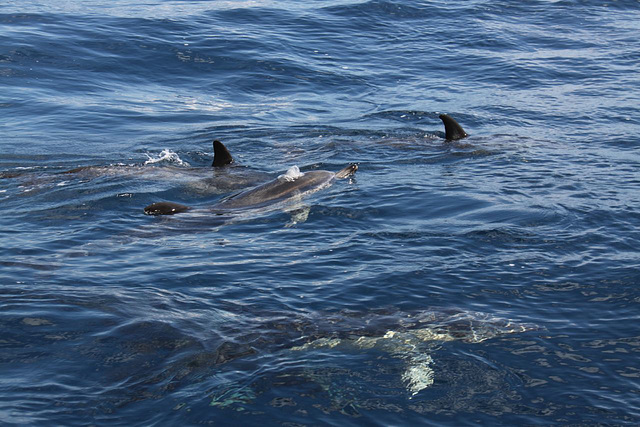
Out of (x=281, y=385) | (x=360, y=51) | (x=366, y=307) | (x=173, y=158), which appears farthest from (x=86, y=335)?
(x=360, y=51)

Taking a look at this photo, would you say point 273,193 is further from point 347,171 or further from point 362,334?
point 362,334

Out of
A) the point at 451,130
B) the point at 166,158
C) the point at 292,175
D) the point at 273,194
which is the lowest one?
the point at 166,158

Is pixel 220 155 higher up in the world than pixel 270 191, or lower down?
higher up

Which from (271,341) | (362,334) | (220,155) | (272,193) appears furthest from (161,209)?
(362,334)

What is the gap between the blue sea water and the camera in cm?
753

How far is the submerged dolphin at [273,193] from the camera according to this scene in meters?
12.8

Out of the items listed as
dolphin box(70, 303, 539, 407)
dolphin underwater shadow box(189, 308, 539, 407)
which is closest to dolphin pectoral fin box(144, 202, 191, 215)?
dolphin box(70, 303, 539, 407)

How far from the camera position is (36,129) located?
18750 millimetres

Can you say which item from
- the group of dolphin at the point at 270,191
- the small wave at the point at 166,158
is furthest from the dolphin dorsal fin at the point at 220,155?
the small wave at the point at 166,158

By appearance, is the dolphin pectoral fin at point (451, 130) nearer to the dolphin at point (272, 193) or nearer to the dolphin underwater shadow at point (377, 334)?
the dolphin at point (272, 193)

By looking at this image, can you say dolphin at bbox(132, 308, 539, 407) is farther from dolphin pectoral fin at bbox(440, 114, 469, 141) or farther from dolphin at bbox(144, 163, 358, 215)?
dolphin pectoral fin at bbox(440, 114, 469, 141)

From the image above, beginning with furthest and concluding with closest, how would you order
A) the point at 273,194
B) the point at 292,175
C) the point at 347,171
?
the point at 347,171 < the point at 292,175 < the point at 273,194

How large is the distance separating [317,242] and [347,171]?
3765 mm

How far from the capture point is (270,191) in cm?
1381
